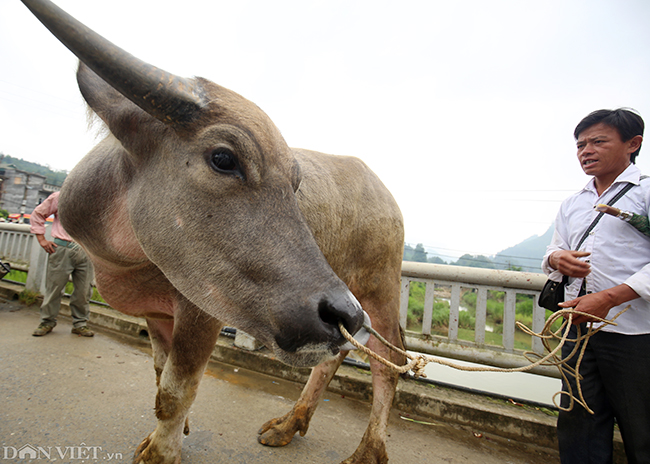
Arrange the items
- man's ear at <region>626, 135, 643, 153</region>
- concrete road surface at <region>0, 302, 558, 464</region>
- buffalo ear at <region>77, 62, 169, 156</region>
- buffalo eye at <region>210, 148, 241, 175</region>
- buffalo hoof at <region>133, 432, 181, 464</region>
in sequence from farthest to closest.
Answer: concrete road surface at <region>0, 302, 558, 464</region>, man's ear at <region>626, 135, 643, 153</region>, buffalo hoof at <region>133, 432, 181, 464</region>, buffalo ear at <region>77, 62, 169, 156</region>, buffalo eye at <region>210, 148, 241, 175</region>

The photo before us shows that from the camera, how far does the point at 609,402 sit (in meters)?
2.05

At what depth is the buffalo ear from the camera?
1544mm

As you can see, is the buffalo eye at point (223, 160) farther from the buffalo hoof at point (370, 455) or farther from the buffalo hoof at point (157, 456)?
the buffalo hoof at point (370, 455)

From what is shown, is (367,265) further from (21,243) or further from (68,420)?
(21,243)

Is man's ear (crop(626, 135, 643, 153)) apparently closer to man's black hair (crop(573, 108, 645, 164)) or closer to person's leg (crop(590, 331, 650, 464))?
man's black hair (crop(573, 108, 645, 164))

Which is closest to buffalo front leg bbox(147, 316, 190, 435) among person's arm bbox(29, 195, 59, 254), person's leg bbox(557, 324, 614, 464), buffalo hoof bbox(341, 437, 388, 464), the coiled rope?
buffalo hoof bbox(341, 437, 388, 464)

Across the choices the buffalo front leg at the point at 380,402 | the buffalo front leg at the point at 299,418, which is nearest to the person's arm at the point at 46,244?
the buffalo front leg at the point at 299,418

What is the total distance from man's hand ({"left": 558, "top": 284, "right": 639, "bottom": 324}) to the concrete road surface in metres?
1.86

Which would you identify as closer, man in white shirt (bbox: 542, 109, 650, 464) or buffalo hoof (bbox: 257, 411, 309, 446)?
man in white shirt (bbox: 542, 109, 650, 464)

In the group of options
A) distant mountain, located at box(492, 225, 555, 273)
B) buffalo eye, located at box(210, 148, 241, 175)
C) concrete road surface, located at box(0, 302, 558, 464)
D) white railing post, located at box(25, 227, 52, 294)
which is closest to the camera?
buffalo eye, located at box(210, 148, 241, 175)

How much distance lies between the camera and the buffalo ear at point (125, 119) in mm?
1544

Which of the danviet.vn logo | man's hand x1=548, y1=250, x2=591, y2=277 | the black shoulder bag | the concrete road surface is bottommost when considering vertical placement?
the concrete road surface

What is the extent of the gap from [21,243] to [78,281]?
175 inches

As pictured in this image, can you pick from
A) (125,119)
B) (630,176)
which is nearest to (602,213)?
(630,176)
